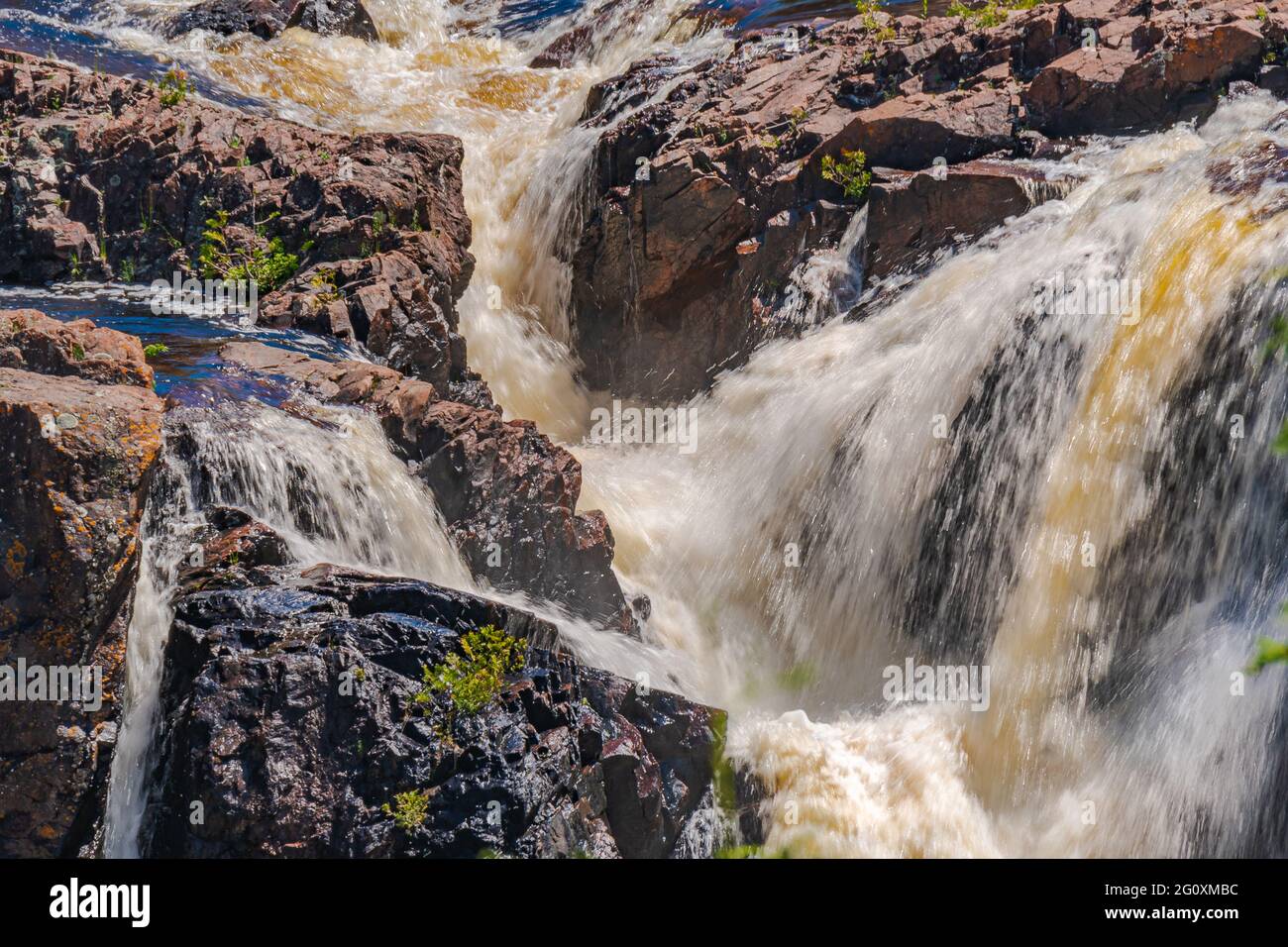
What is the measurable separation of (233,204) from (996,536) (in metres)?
7.85

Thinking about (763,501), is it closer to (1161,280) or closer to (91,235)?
(1161,280)

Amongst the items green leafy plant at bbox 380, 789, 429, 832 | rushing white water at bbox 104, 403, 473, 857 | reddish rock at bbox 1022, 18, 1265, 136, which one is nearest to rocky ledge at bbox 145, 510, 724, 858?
green leafy plant at bbox 380, 789, 429, 832

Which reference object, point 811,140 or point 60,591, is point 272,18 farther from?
point 60,591

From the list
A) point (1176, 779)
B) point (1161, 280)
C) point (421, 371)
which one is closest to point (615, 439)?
point (421, 371)

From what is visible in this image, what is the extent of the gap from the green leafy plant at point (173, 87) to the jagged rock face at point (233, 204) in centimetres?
10

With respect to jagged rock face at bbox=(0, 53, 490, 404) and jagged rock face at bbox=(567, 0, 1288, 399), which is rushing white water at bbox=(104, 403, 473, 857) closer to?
jagged rock face at bbox=(0, 53, 490, 404)

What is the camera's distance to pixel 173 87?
13.7 m

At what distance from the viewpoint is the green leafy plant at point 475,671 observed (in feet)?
20.7

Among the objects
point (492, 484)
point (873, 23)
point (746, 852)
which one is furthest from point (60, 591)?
point (873, 23)

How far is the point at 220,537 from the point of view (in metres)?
6.64

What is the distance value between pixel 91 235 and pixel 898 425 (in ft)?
25.7

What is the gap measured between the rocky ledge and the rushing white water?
0.14 meters
